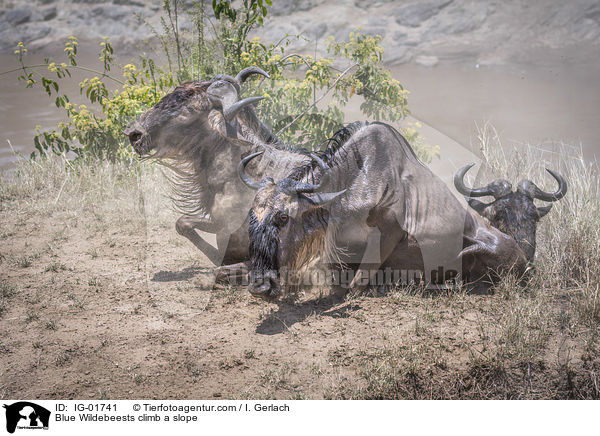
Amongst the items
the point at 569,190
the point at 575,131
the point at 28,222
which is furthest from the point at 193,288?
the point at 575,131

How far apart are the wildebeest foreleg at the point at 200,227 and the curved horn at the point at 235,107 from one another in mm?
908

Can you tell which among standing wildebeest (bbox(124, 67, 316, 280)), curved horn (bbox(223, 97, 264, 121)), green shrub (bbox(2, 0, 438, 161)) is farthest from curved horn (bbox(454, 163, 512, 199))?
green shrub (bbox(2, 0, 438, 161))

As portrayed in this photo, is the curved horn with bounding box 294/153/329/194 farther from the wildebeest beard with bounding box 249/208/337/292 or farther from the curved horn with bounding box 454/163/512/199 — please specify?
the curved horn with bounding box 454/163/512/199

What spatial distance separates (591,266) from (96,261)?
4.19 m

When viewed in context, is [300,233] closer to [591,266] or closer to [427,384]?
[427,384]

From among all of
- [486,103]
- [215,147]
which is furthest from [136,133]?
[486,103]

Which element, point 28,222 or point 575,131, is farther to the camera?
point 575,131

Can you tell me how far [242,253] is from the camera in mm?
4781

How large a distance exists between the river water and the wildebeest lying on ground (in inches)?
135

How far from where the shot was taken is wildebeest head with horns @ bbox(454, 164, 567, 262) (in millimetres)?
4785

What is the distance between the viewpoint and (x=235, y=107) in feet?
15.1

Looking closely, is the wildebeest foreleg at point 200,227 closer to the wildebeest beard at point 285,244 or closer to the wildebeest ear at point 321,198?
the wildebeest beard at point 285,244
